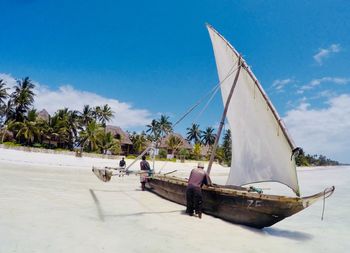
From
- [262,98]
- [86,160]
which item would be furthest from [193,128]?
[262,98]

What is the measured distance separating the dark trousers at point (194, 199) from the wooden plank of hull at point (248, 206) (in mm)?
259

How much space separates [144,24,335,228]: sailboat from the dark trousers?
0.26 metres

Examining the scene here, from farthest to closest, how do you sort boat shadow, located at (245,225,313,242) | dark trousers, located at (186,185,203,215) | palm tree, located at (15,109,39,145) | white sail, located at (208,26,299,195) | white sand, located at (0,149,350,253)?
palm tree, located at (15,109,39,145)
dark trousers, located at (186,185,203,215)
boat shadow, located at (245,225,313,242)
white sail, located at (208,26,299,195)
white sand, located at (0,149,350,253)

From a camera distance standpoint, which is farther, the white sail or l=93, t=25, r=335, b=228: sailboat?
the white sail

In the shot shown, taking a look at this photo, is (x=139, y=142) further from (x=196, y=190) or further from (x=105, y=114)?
(x=196, y=190)

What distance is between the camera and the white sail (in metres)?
7.61

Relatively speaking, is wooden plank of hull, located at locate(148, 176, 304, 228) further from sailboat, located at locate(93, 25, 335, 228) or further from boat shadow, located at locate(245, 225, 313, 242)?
boat shadow, located at locate(245, 225, 313, 242)

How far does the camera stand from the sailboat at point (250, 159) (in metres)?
7.29

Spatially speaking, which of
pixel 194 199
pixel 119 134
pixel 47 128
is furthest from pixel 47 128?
pixel 194 199

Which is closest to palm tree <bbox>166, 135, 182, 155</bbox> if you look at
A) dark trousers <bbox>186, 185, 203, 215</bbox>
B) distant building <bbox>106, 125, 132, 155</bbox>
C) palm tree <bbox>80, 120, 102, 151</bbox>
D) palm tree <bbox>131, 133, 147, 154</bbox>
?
palm tree <bbox>131, 133, 147, 154</bbox>

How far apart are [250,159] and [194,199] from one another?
7.06ft

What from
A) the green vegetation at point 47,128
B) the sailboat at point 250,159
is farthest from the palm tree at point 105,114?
the sailboat at point 250,159

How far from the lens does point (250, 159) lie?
921 centimetres

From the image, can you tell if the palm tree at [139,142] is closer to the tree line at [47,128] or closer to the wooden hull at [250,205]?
the tree line at [47,128]
